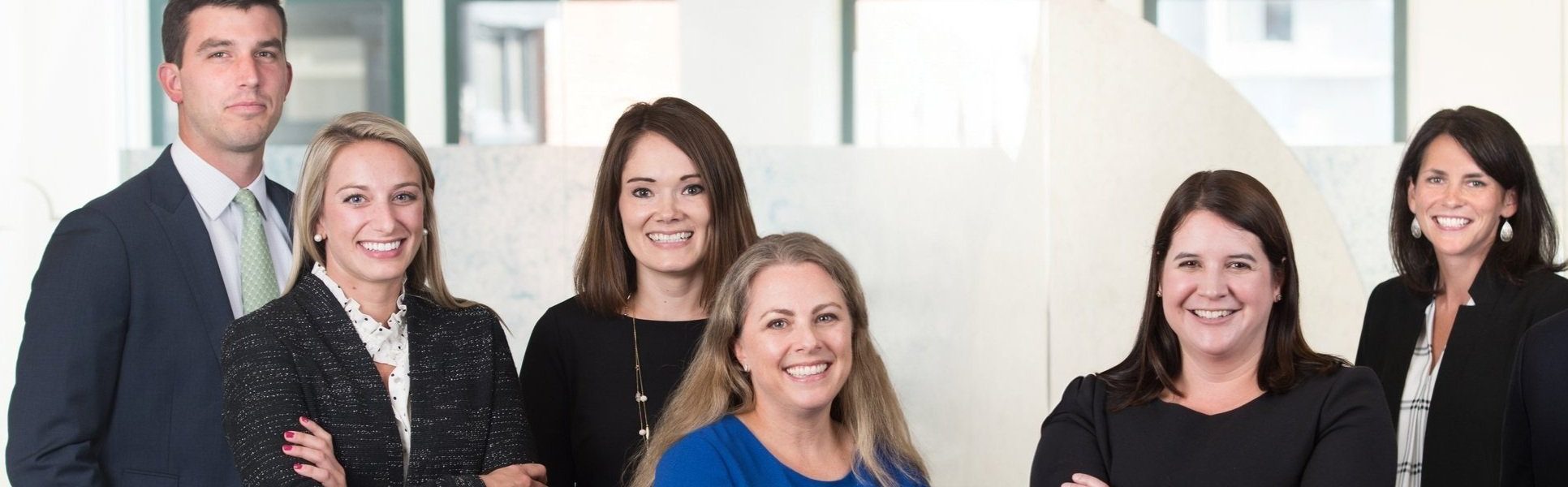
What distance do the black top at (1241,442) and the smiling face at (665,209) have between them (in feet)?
2.65

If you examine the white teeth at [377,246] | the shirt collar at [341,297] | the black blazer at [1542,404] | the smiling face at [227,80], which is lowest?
the black blazer at [1542,404]

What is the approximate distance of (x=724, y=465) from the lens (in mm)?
2355

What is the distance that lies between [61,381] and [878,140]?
2952 mm

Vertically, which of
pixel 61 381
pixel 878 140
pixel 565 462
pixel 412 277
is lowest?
pixel 565 462

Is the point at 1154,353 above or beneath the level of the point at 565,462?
above

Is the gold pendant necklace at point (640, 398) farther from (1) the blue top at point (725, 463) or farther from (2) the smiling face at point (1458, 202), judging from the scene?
(2) the smiling face at point (1458, 202)

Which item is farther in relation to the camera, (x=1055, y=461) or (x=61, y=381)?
(x=61, y=381)

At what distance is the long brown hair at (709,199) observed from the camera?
2928mm

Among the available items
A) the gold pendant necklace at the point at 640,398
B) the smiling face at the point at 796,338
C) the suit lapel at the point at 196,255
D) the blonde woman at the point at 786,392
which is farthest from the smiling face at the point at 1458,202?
the suit lapel at the point at 196,255

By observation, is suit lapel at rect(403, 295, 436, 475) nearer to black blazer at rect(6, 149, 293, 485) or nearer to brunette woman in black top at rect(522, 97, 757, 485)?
brunette woman in black top at rect(522, 97, 757, 485)

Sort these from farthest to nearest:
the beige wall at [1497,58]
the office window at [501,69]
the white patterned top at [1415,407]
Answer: the beige wall at [1497,58]
the office window at [501,69]
the white patterned top at [1415,407]

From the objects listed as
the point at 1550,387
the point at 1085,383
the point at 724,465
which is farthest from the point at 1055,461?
the point at 1550,387

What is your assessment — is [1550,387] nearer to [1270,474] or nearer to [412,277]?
[1270,474]

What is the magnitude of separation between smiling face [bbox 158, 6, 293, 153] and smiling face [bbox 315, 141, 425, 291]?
505 millimetres
